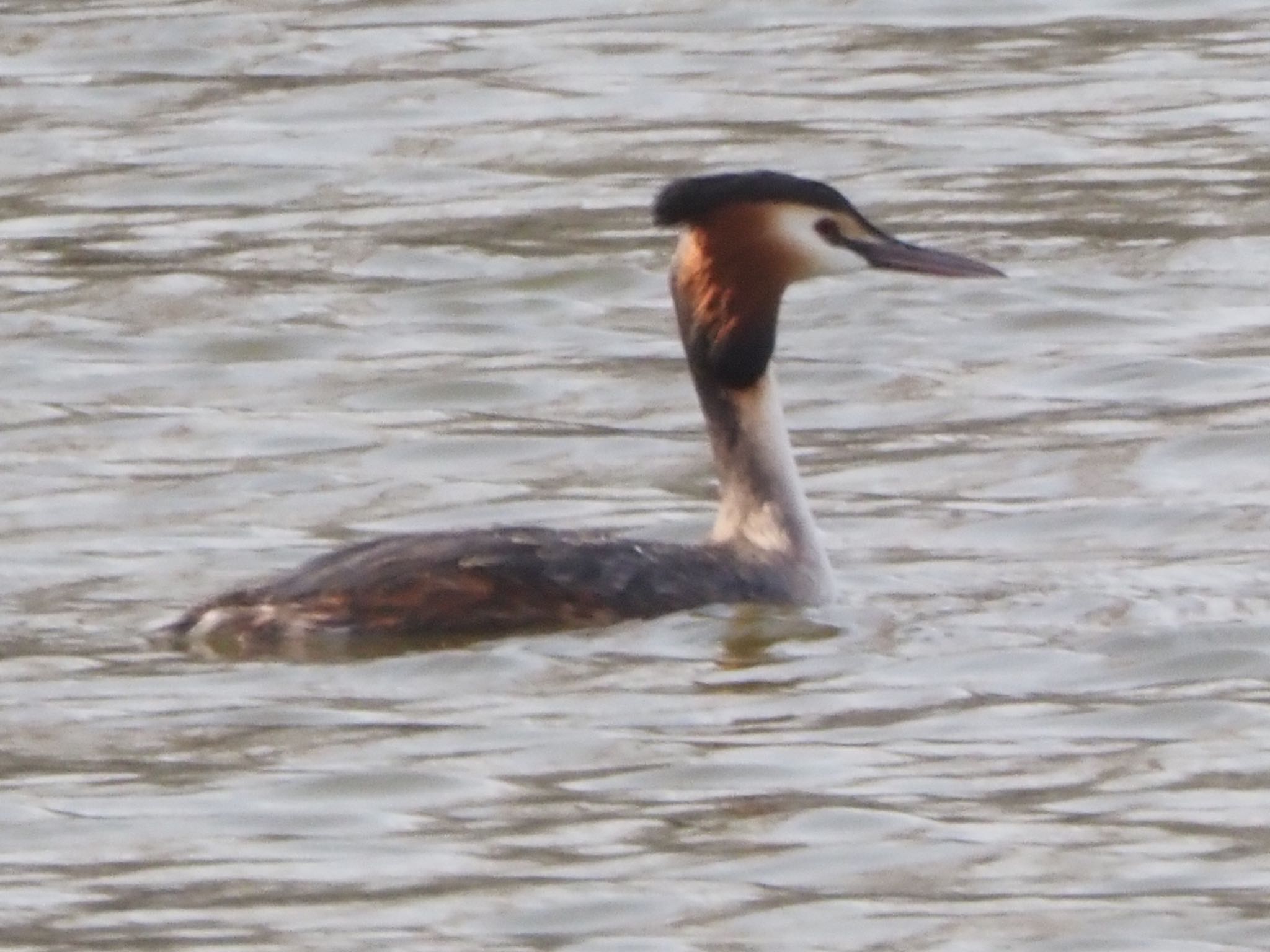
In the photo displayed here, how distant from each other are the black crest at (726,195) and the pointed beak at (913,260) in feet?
0.46

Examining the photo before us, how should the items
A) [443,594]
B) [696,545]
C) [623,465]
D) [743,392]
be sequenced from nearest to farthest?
[443,594] < [696,545] < [743,392] < [623,465]

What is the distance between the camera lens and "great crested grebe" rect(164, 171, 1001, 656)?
1045 centimetres

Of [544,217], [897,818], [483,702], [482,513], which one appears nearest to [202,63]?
[544,217]

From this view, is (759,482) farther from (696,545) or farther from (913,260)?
(913,260)

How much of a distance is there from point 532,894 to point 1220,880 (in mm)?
1248

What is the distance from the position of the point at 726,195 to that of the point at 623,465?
1911 millimetres

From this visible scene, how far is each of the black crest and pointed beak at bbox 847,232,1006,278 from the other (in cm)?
14

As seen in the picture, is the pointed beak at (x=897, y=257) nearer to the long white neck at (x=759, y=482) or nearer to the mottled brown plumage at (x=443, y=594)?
the long white neck at (x=759, y=482)

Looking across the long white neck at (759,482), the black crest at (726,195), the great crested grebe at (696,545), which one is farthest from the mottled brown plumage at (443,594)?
the black crest at (726,195)

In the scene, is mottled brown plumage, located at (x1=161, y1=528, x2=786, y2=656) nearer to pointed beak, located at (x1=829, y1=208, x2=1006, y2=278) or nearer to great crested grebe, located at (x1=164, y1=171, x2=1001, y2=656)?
great crested grebe, located at (x1=164, y1=171, x2=1001, y2=656)

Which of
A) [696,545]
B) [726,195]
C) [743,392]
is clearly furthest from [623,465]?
[726,195]

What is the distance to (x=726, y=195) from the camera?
36.7ft

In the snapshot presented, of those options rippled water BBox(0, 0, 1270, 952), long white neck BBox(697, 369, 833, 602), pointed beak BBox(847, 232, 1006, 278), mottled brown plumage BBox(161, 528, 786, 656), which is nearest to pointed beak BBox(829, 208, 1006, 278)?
pointed beak BBox(847, 232, 1006, 278)

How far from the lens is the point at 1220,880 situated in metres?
8.21
